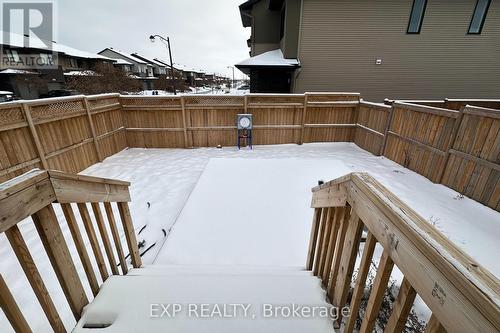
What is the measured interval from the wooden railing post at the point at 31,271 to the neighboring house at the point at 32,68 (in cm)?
2756

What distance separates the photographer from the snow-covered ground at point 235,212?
287 centimetres

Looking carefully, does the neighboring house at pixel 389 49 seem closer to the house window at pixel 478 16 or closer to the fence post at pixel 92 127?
the house window at pixel 478 16

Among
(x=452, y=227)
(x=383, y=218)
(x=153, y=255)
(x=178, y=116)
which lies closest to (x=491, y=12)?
(x=452, y=227)

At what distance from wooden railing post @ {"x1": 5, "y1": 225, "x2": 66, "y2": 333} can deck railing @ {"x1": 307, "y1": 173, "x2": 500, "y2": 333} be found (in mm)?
1670

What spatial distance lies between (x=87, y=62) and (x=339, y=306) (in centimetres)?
3852

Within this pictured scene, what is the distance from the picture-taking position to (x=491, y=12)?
10.1 metres

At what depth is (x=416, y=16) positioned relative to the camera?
32.9ft

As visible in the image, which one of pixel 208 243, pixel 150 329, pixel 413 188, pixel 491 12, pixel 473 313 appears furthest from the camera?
pixel 491 12

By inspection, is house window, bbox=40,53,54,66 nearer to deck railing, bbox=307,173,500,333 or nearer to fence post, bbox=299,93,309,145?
fence post, bbox=299,93,309,145

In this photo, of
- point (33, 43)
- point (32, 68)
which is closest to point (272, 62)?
point (32, 68)

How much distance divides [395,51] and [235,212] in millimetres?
11139

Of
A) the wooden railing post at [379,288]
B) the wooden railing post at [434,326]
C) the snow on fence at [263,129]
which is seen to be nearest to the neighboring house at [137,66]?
the snow on fence at [263,129]

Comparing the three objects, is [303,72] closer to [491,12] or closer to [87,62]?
[491,12]

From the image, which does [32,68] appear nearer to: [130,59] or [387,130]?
[130,59]
